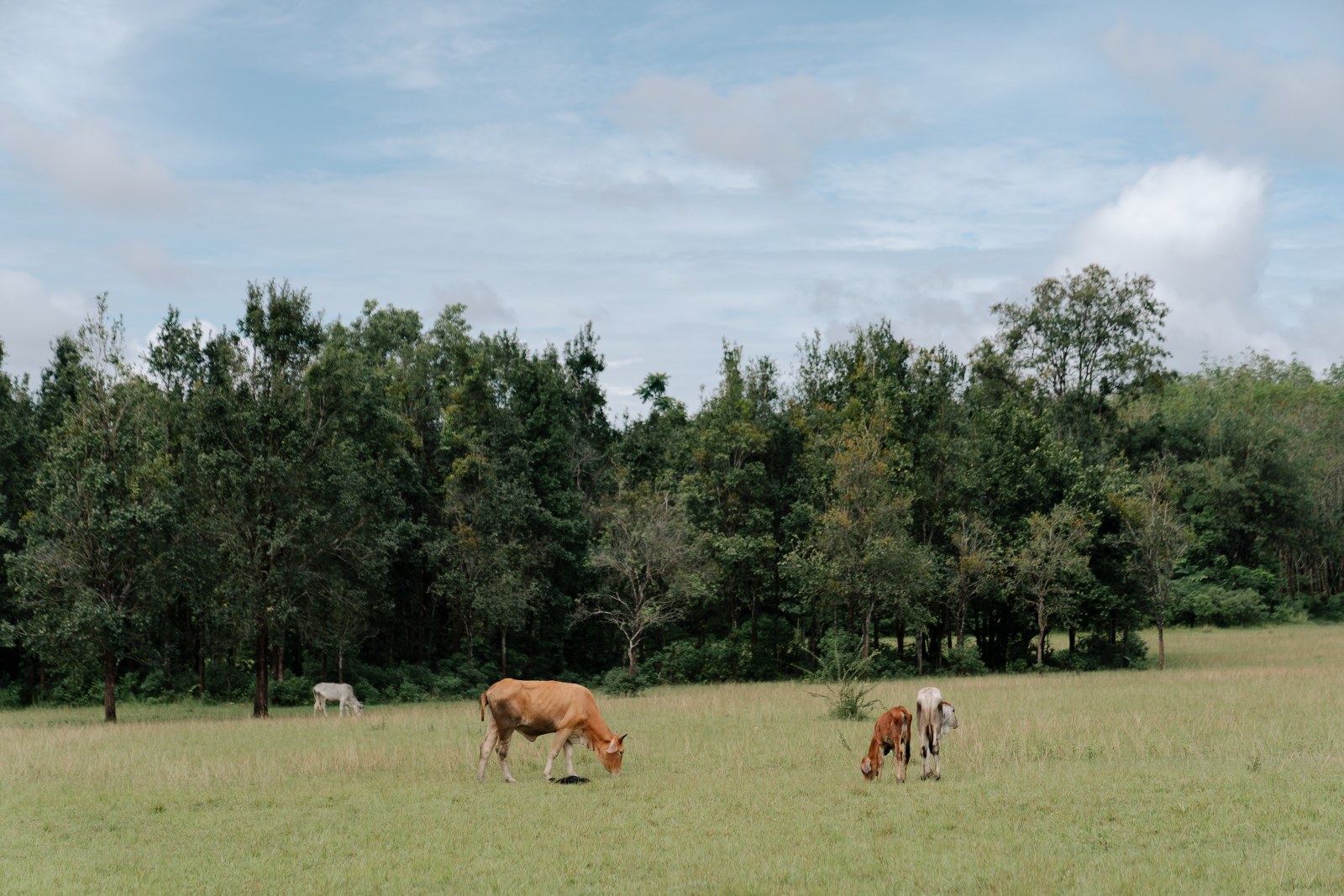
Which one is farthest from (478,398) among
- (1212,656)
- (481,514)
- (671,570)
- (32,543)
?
(1212,656)

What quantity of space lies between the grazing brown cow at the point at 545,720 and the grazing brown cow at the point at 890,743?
404 cm

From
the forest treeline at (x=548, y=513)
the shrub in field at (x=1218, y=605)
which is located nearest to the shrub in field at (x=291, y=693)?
the forest treeline at (x=548, y=513)

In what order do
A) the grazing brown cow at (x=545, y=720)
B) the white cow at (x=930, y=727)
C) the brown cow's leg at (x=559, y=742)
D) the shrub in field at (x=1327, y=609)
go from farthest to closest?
1. the shrub in field at (x=1327, y=609)
2. the grazing brown cow at (x=545, y=720)
3. the brown cow's leg at (x=559, y=742)
4. the white cow at (x=930, y=727)

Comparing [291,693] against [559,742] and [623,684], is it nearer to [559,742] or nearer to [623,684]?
[623,684]

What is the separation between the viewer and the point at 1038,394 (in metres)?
57.7

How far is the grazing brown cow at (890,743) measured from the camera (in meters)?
16.0

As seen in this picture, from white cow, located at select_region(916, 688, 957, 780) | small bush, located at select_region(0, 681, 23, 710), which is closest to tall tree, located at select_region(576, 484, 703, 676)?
small bush, located at select_region(0, 681, 23, 710)

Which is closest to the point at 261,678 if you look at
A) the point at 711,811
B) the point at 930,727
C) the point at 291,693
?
the point at 291,693

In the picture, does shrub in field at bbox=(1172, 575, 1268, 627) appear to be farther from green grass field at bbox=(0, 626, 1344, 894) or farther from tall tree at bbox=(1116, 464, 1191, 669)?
green grass field at bbox=(0, 626, 1344, 894)

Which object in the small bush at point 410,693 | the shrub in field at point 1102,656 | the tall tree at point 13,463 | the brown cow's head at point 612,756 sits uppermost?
the tall tree at point 13,463

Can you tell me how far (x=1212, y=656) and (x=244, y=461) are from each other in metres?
40.9

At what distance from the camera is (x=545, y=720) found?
17.5m

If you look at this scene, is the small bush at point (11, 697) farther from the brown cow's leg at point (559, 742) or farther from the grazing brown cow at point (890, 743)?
the grazing brown cow at point (890, 743)

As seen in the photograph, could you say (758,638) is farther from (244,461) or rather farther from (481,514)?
(244,461)
